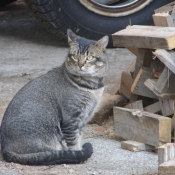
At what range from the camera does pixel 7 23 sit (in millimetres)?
8609

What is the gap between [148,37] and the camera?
479cm

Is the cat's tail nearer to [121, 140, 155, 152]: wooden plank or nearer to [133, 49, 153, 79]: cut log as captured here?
[121, 140, 155, 152]: wooden plank

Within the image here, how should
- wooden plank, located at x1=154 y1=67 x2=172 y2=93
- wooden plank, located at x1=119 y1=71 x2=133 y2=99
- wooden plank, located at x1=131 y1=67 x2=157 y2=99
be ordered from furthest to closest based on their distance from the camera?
wooden plank, located at x1=119 y1=71 x2=133 y2=99 < wooden plank, located at x1=131 y1=67 x2=157 y2=99 < wooden plank, located at x1=154 y1=67 x2=172 y2=93

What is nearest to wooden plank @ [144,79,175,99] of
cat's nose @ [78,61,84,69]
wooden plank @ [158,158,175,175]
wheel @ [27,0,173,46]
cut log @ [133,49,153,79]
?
cut log @ [133,49,153,79]

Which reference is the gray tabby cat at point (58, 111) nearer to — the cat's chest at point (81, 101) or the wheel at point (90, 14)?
the cat's chest at point (81, 101)

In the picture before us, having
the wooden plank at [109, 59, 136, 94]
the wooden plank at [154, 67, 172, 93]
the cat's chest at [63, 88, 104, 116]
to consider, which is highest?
the wooden plank at [154, 67, 172, 93]

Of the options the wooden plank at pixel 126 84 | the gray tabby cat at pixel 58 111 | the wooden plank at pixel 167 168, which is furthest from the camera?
the wooden plank at pixel 126 84

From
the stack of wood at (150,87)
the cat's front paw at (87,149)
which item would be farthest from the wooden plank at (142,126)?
the cat's front paw at (87,149)

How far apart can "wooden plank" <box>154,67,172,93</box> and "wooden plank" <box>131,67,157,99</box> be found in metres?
0.28

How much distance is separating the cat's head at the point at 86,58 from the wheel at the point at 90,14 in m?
2.22

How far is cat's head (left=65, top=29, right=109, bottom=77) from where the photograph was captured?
4657 mm

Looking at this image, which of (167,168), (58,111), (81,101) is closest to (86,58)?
(81,101)

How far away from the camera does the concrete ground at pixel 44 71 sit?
169 inches

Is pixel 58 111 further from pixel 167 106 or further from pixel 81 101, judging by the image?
pixel 167 106
